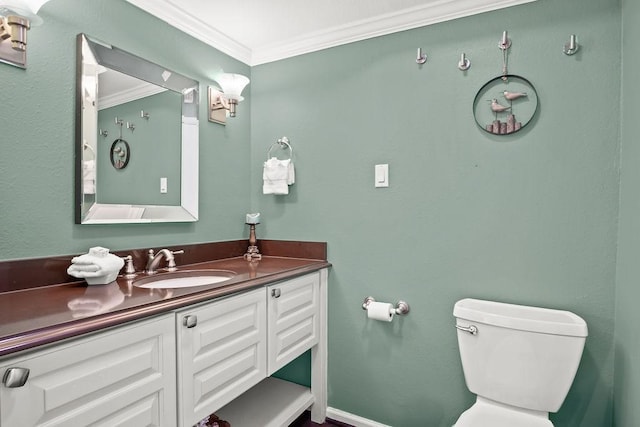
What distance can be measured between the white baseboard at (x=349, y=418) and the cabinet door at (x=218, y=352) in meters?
0.74

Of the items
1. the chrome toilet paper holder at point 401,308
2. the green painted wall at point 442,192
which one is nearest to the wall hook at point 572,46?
the green painted wall at point 442,192

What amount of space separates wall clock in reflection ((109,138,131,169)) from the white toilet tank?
5.32ft

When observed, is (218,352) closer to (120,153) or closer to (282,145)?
(120,153)

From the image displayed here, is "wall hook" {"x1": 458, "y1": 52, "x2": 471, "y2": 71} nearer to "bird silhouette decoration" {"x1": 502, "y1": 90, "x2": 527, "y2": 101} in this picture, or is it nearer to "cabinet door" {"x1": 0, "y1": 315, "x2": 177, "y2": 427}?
"bird silhouette decoration" {"x1": 502, "y1": 90, "x2": 527, "y2": 101}

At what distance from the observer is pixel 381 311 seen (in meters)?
1.79

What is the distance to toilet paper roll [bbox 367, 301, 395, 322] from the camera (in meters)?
1.78

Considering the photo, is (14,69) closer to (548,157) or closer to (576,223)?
(548,157)

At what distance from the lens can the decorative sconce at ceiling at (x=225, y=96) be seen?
1.94m

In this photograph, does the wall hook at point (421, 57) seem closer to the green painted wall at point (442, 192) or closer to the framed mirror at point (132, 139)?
the green painted wall at point (442, 192)

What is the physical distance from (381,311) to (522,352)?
25.0 inches

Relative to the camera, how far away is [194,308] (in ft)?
3.85

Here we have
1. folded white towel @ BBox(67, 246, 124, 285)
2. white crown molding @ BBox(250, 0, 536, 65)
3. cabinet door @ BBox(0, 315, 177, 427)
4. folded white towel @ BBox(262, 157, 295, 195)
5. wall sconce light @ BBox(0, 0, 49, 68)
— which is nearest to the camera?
cabinet door @ BBox(0, 315, 177, 427)

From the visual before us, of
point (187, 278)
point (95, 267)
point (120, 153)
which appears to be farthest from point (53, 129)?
point (187, 278)

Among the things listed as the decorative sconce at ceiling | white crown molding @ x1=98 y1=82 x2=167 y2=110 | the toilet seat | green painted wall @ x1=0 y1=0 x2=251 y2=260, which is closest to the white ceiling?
green painted wall @ x1=0 y1=0 x2=251 y2=260
